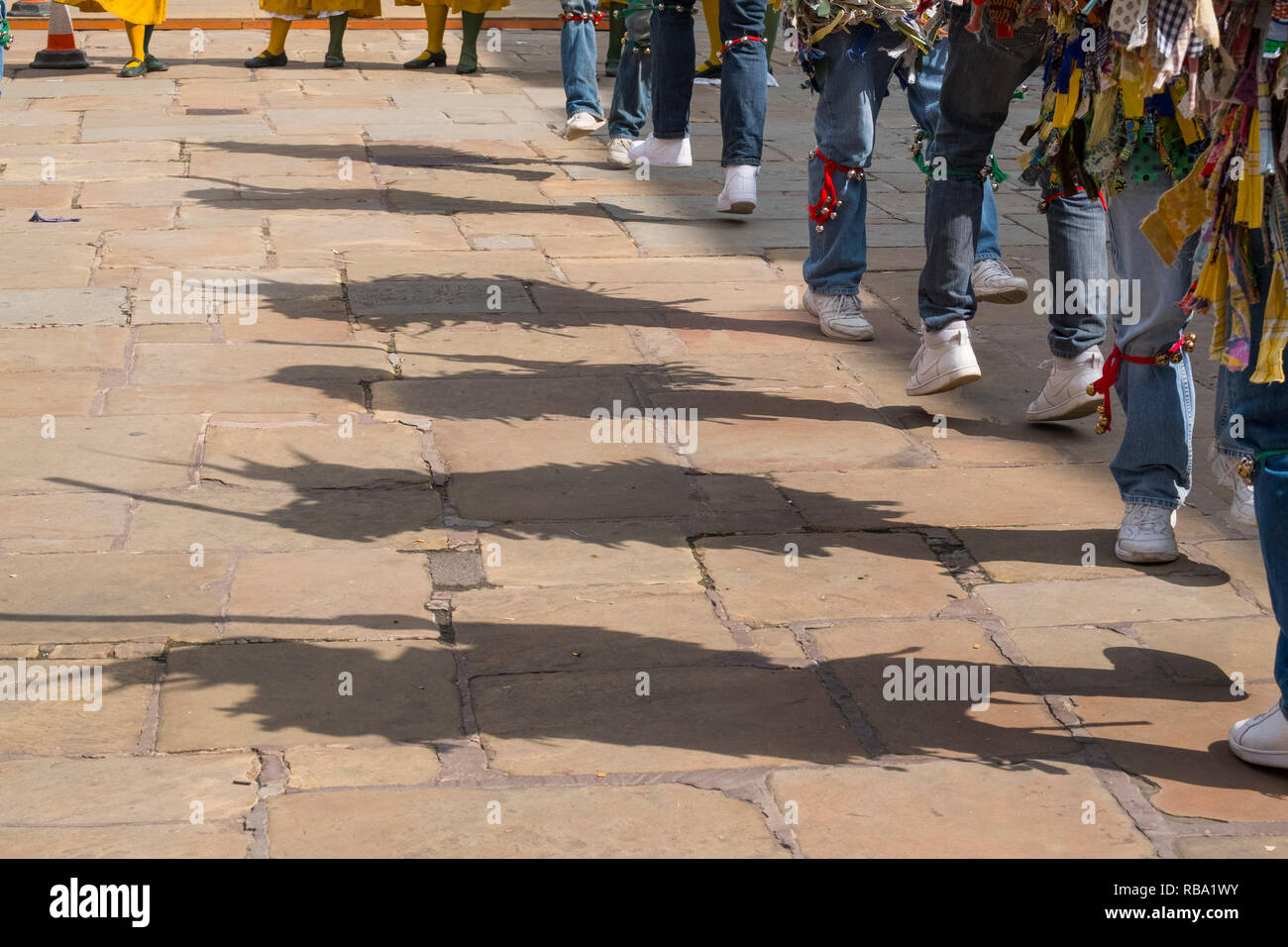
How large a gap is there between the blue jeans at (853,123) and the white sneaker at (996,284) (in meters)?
0.07

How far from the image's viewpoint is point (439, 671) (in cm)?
292

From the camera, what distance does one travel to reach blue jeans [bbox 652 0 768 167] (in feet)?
19.6

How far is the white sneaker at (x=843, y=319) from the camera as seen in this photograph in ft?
16.6

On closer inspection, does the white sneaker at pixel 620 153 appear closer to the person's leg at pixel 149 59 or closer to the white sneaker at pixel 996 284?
the white sneaker at pixel 996 284

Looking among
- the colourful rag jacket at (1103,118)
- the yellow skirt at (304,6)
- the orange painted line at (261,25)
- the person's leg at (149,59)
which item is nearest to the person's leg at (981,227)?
the colourful rag jacket at (1103,118)

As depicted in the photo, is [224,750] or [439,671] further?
[439,671]

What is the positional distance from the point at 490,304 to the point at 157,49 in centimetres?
730

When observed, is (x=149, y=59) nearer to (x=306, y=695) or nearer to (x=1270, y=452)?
(x=306, y=695)

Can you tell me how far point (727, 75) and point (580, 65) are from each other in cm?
177

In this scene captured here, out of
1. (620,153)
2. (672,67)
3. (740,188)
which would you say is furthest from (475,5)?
(740,188)

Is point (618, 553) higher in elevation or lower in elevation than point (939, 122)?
lower
